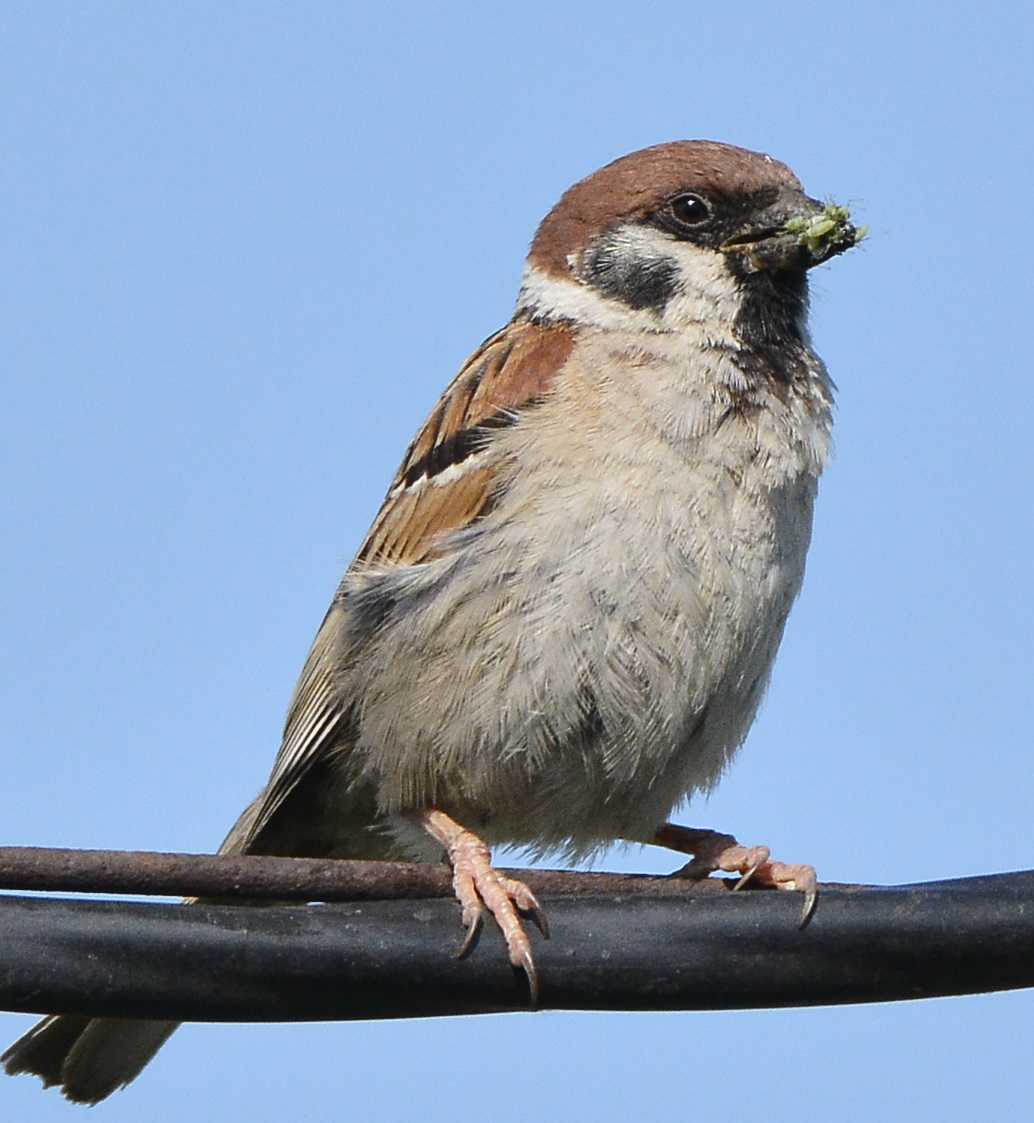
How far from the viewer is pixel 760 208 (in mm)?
4914

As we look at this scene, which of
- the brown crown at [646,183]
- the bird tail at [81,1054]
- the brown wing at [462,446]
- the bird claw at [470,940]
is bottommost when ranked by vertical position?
the bird claw at [470,940]

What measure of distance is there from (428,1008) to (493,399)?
2.23 m

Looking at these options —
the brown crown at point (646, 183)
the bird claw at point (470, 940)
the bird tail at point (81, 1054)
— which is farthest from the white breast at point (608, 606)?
the bird claw at point (470, 940)

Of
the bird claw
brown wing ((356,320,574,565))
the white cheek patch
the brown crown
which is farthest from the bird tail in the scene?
the brown crown

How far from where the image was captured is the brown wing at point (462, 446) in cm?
464

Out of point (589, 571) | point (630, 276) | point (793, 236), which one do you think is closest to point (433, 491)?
point (589, 571)

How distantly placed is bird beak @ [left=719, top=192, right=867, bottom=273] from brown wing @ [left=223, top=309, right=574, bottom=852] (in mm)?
532

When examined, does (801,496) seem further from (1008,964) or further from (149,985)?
(149,985)

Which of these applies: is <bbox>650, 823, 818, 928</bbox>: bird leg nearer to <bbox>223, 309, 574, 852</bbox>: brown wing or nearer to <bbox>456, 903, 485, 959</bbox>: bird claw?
<bbox>223, 309, 574, 852</bbox>: brown wing

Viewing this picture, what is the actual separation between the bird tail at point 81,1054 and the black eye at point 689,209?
243 cm

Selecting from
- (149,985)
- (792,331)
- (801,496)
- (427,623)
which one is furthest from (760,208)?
(149,985)

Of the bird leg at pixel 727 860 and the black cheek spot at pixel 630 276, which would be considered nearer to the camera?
the bird leg at pixel 727 860

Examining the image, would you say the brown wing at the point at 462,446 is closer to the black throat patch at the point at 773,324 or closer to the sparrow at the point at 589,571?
the sparrow at the point at 589,571

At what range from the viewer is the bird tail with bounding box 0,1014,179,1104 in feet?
14.3
